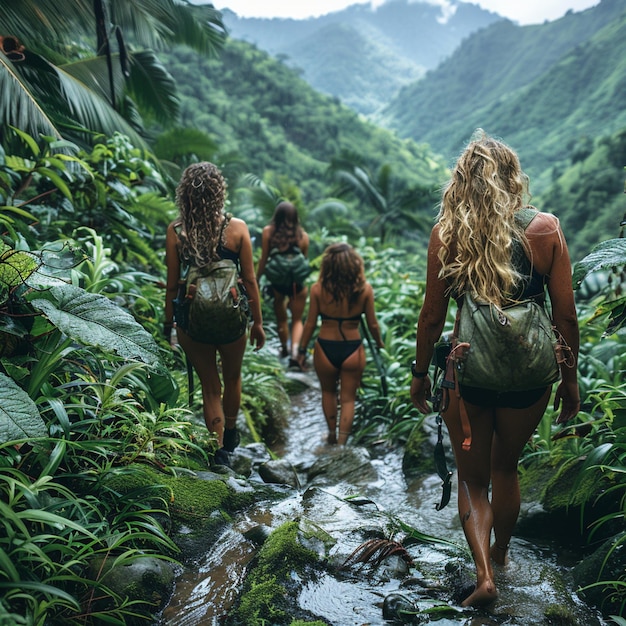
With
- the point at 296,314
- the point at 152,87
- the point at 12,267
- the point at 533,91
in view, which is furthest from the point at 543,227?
the point at 533,91

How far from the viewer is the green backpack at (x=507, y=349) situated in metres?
2.26

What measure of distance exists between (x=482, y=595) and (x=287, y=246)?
5033 millimetres

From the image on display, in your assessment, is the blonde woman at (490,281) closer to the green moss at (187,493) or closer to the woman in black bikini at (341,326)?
the green moss at (187,493)

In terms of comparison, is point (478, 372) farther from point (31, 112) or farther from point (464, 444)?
point (31, 112)

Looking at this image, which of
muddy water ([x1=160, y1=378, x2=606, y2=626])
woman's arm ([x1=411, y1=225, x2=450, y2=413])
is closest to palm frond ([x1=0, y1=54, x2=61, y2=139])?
muddy water ([x1=160, y1=378, x2=606, y2=626])

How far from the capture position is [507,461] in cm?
256

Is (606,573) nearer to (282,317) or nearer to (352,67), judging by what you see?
(282,317)

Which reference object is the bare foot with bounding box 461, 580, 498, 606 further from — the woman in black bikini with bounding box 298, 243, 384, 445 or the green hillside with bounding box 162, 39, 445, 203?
the green hillside with bounding box 162, 39, 445, 203

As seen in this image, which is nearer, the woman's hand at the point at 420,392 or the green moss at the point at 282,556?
the green moss at the point at 282,556

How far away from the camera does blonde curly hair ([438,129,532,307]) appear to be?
2.33 m

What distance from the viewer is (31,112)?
579 cm

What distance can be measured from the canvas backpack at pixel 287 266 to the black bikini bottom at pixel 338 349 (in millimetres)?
2080

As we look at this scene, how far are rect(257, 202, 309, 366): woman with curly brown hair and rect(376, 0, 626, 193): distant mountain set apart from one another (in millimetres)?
30755

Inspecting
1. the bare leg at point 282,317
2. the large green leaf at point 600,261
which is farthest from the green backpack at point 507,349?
the bare leg at point 282,317
